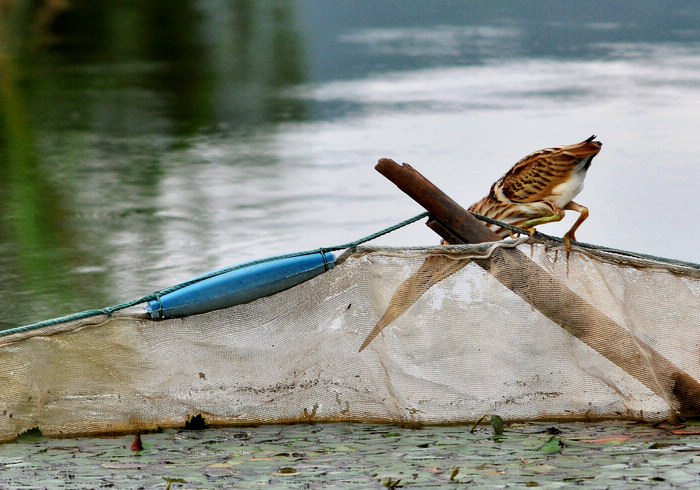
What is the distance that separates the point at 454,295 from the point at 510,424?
51cm

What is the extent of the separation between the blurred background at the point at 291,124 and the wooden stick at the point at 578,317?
2736 millimetres

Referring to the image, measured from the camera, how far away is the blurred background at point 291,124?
7.86 meters

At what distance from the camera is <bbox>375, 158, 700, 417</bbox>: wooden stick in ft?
14.2

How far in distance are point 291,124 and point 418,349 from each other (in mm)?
7541

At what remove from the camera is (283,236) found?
7.88m

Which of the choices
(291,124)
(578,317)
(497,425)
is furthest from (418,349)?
(291,124)

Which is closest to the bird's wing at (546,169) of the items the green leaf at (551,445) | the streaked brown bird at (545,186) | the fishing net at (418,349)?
the streaked brown bird at (545,186)

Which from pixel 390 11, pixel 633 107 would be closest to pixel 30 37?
pixel 390 11

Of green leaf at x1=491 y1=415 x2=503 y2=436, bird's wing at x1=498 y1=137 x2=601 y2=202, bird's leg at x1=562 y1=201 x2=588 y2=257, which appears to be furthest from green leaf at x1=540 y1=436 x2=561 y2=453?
bird's wing at x1=498 y1=137 x2=601 y2=202

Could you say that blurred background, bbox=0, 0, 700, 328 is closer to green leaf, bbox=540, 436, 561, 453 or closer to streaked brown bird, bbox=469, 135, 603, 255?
streaked brown bird, bbox=469, 135, 603, 255

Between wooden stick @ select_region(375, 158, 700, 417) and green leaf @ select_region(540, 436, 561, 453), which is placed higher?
wooden stick @ select_region(375, 158, 700, 417)

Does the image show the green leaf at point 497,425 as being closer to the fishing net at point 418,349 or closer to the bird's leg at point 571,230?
the fishing net at point 418,349

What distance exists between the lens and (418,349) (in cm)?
438

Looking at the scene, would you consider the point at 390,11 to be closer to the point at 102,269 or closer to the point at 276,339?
the point at 102,269
